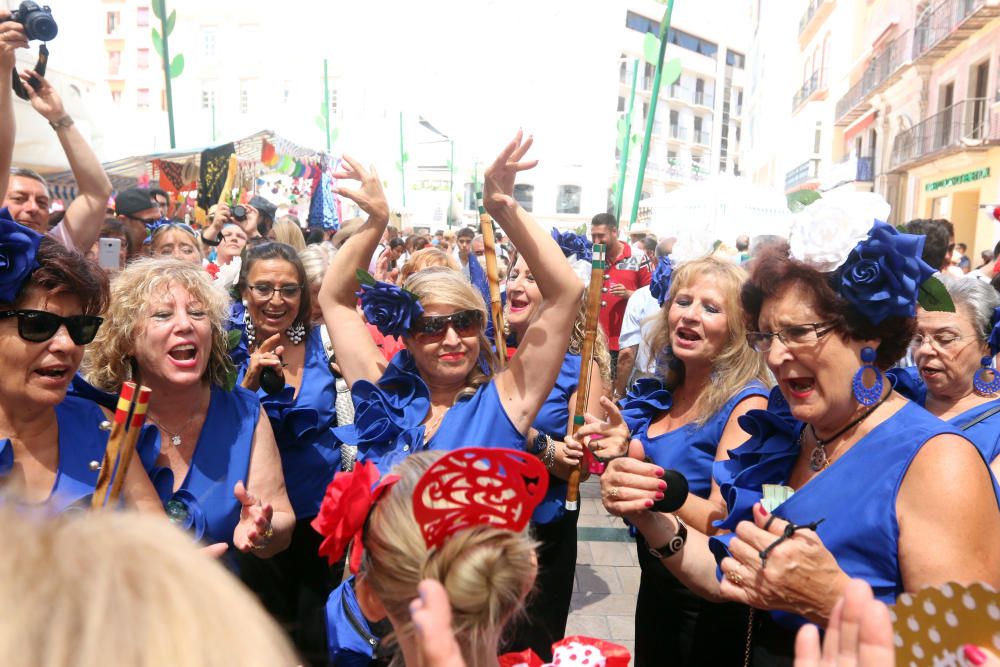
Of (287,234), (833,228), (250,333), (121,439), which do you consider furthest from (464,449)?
(287,234)

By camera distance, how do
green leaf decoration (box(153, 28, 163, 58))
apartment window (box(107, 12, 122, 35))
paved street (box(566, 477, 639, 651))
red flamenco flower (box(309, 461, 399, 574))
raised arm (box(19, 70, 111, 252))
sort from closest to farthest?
red flamenco flower (box(309, 461, 399, 574)) → raised arm (box(19, 70, 111, 252)) → paved street (box(566, 477, 639, 651)) → green leaf decoration (box(153, 28, 163, 58)) → apartment window (box(107, 12, 122, 35))

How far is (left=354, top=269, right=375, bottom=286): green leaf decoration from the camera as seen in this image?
2977 mm

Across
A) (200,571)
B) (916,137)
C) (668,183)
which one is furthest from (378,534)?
(668,183)

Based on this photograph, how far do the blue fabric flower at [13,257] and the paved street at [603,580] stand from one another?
3326mm

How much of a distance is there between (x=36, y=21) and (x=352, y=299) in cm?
159

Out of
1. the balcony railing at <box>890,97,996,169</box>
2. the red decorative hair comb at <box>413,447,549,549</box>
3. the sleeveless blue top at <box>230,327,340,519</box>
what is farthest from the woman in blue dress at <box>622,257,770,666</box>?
the balcony railing at <box>890,97,996,169</box>

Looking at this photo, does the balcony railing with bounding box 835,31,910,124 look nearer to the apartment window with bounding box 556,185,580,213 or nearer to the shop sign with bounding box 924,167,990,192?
the shop sign with bounding box 924,167,990,192

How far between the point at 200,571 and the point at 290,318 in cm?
309

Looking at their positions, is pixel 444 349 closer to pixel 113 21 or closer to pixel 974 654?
pixel 974 654

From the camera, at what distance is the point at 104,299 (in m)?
2.42

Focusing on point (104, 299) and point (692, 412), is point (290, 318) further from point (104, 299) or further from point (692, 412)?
point (692, 412)

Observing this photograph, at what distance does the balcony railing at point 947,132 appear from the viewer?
19.9 meters

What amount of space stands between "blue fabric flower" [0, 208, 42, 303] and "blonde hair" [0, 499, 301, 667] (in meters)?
1.55

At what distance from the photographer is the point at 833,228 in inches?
86.4
